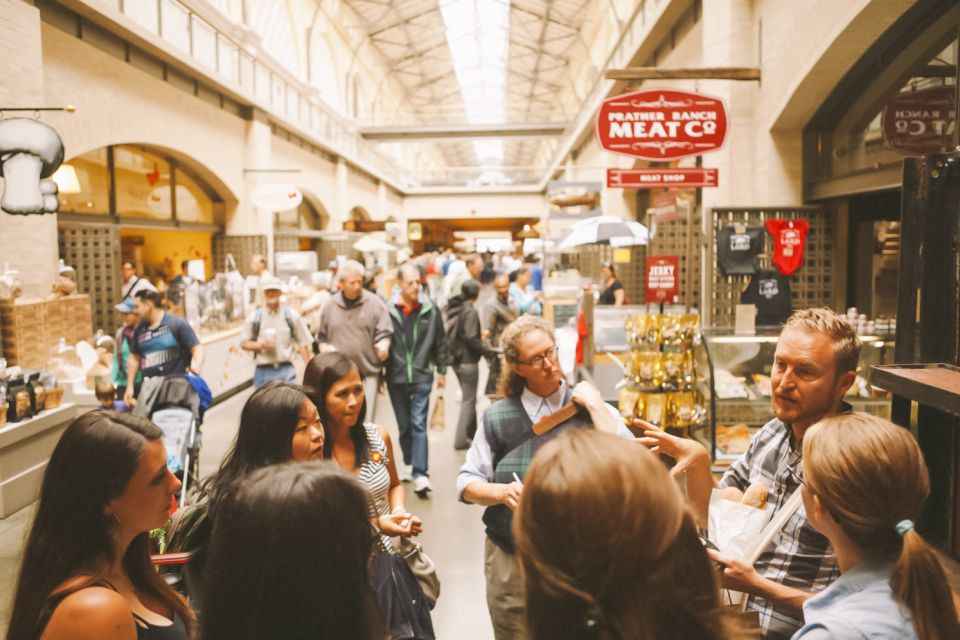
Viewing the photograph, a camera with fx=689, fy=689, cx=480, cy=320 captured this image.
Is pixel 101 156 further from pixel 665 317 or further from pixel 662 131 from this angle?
pixel 665 317

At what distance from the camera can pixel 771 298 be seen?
6305 mm

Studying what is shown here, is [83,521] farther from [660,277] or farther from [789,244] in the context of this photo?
[789,244]

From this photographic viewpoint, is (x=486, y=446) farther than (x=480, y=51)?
No

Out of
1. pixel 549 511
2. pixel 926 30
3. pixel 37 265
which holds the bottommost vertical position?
pixel 549 511

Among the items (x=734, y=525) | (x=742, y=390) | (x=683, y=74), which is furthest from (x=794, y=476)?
(x=683, y=74)

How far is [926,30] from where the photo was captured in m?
5.61

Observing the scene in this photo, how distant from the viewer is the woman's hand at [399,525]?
7.97 ft

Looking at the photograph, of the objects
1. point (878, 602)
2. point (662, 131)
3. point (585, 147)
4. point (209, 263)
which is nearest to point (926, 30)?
point (662, 131)

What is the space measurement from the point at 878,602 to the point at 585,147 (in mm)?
22474

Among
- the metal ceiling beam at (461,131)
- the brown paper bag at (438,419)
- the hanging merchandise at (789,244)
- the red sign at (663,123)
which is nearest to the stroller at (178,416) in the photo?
the brown paper bag at (438,419)

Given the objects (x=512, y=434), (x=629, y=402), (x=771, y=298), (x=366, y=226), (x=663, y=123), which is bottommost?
(x=629, y=402)

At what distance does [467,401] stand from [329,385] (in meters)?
4.39

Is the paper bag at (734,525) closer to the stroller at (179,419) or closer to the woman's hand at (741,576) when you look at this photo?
the woman's hand at (741,576)

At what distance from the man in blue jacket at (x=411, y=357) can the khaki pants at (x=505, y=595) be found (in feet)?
11.5
